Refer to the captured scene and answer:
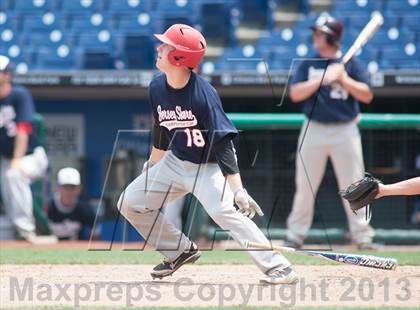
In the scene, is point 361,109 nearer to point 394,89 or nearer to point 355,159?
point 394,89

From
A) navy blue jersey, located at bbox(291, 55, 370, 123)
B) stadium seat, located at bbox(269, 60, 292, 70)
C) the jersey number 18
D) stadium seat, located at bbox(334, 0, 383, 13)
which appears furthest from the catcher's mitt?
stadium seat, located at bbox(334, 0, 383, 13)

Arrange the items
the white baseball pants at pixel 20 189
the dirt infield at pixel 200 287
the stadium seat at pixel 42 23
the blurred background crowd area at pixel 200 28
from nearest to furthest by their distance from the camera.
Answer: the dirt infield at pixel 200 287 → the white baseball pants at pixel 20 189 → the blurred background crowd area at pixel 200 28 → the stadium seat at pixel 42 23

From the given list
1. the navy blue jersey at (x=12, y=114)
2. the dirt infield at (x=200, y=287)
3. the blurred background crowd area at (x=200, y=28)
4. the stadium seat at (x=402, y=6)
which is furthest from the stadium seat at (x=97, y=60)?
the dirt infield at (x=200, y=287)

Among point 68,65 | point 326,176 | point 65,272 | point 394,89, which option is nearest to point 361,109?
point 394,89

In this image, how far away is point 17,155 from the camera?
33.0 ft

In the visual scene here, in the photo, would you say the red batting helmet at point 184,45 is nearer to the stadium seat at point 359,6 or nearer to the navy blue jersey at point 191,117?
the navy blue jersey at point 191,117

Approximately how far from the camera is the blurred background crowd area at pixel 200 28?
12.1 meters

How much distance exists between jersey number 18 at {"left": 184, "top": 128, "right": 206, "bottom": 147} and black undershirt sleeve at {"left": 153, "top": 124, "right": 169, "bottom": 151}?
22cm

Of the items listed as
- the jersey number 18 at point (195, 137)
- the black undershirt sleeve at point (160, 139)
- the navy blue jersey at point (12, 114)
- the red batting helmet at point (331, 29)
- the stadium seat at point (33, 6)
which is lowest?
the navy blue jersey at point (12, 114)

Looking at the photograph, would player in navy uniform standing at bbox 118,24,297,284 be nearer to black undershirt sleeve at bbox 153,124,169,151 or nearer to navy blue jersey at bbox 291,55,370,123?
black undershirt sleeve at bbox 153,124,169,151

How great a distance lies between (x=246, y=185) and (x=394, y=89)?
2071mm

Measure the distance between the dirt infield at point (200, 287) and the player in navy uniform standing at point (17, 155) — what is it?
2782 millimetres

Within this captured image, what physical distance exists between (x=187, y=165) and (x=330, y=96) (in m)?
3.24

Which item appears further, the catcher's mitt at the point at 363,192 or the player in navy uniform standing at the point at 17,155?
the player in navy uniform standing at the point at 17,155
